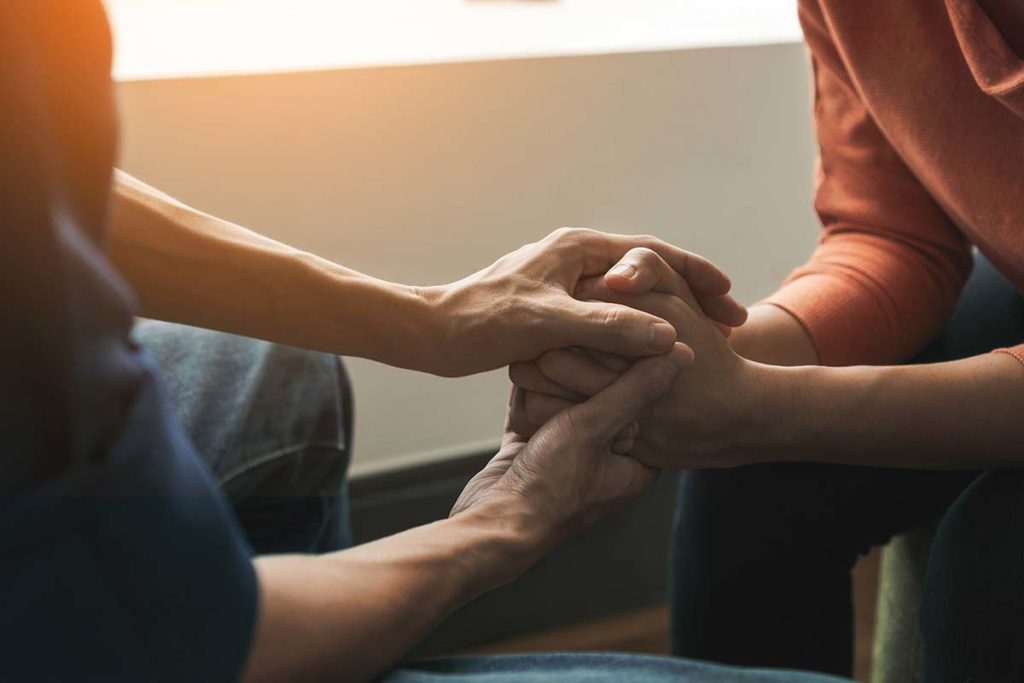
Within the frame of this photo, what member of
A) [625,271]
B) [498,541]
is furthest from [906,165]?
[498,541]

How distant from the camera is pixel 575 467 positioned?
0.79 m

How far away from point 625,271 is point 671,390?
0.10 m

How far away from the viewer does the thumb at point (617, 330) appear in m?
Result: 0.83

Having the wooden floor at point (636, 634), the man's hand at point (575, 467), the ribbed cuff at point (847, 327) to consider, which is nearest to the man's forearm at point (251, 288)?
the man's hand at point (575, 467)

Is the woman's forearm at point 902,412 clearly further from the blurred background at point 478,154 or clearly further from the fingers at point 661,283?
the blurred background at point 478,154

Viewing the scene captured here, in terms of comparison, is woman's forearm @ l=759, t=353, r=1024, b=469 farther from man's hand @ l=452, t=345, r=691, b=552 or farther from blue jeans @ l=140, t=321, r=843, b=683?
blue jeans @ l=140, t=321, r=843, b=683

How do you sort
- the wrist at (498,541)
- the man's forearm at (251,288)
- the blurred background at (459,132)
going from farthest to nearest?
the blurred background at (459,132), the man's forearm at (251,288), the wrist at (498,541)

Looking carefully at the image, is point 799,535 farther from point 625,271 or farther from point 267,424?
point 267,424

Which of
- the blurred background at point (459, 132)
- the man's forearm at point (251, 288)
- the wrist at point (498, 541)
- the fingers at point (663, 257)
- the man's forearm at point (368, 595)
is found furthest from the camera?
the blurred background at point (459, 132)

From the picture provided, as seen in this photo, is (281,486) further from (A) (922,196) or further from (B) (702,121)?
(B) (702,121)

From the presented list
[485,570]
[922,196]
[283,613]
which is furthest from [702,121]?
[283,613]

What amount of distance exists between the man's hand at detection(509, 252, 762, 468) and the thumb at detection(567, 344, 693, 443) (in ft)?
0.06

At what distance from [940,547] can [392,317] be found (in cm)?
46

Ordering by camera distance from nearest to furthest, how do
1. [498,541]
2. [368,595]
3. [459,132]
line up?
[368,595] < [498,541] < [459,132]
